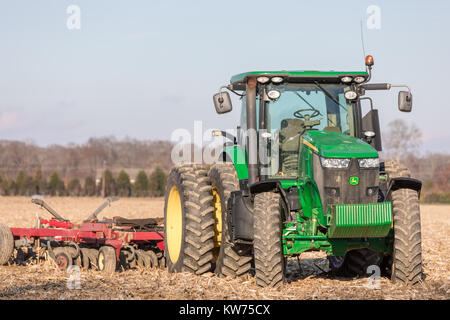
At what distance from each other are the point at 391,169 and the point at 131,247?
4.83 metres

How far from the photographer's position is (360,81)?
29.9ft

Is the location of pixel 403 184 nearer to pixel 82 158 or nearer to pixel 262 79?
pixel 262 79

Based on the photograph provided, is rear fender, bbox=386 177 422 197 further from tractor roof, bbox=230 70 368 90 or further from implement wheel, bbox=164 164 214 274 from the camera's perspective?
implement wheel, bbox=164 164 214 274

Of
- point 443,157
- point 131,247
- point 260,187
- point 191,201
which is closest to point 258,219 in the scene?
point 260,187

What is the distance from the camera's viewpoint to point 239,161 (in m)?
9.41

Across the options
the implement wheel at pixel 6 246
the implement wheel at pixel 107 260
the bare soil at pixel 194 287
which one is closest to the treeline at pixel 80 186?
the implement wheel at pixel 6 246

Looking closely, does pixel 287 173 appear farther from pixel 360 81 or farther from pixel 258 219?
pixel 360 81

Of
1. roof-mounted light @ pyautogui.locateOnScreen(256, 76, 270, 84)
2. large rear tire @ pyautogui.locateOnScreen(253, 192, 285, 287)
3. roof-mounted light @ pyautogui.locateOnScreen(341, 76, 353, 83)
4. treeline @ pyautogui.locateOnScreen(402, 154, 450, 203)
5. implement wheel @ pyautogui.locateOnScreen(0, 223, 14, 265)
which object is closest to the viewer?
large rear tire @ pyautogui.locateOnScreen(253, 192, 285, 287)

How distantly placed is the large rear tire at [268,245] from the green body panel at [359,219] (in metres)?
0.68

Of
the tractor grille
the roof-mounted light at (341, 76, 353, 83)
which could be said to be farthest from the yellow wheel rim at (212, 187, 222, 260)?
the roof-mounted light at (341, 76, 353, 83)

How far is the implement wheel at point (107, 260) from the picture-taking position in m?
10.6

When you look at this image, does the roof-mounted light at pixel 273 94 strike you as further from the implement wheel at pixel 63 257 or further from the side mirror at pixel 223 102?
the implement wheel at pixel 63 257

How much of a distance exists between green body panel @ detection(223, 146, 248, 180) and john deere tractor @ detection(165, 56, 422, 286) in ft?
0.07

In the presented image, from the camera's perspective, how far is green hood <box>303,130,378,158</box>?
781 centimetres
